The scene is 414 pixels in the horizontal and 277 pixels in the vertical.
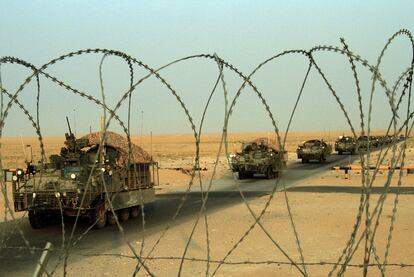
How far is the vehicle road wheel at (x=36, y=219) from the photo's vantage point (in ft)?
41.1

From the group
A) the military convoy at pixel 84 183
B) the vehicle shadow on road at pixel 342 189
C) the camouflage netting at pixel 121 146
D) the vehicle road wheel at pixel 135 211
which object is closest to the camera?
the military convoy at pixel 84 183

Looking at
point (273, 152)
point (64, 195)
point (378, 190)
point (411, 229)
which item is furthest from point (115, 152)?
point (273, 152)

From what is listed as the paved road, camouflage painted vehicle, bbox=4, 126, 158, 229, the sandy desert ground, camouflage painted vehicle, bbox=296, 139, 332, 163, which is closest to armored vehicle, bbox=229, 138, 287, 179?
the paved road

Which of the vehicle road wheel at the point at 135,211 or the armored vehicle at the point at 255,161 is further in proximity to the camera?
the armored vehicle at the point at 255,161

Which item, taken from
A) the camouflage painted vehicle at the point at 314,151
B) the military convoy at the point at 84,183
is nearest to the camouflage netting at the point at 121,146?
the military convoy at the point at 84,183

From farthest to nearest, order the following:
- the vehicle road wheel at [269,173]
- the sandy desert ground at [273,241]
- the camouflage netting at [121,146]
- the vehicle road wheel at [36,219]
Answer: the vehicle road wheel at [269,173], the camouflage netting at [121,146], the vehicle road wheel at [36,219], the sandy desert ground at [273,241]

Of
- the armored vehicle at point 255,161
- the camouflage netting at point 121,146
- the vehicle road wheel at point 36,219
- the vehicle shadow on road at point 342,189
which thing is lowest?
the vehicle shadow on road at point 342,189

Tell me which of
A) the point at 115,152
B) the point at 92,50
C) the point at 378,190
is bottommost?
the point at 378,190

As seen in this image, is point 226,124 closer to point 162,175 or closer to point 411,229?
point 411,229

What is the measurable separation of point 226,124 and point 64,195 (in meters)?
8.41

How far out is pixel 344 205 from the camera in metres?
15.5

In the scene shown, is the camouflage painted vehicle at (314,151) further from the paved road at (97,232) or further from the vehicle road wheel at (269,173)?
the paved road at (97,232)

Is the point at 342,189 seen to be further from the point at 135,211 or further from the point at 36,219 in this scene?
the point at 36,219

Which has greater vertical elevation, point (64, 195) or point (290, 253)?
point (64, 195)
